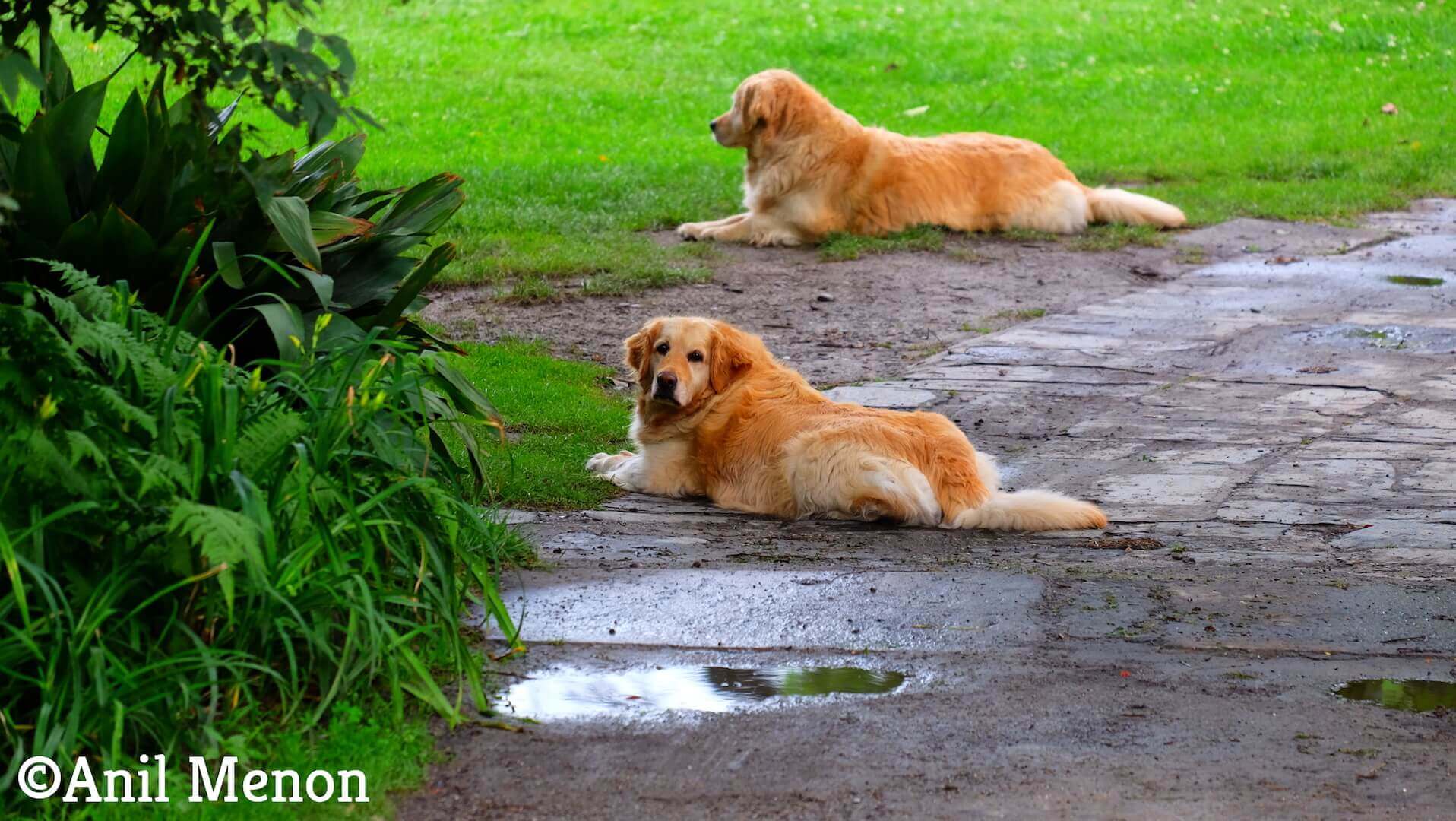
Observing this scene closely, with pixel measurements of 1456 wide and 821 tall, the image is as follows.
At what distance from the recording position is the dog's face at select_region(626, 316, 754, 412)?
6.39 m

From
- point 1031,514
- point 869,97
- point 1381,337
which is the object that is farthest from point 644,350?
point 869,97

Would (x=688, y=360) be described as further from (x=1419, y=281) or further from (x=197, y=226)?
(x=1419, y=281)

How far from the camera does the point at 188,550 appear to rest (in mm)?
3672

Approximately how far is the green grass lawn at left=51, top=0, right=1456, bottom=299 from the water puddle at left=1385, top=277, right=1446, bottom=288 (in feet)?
7.07

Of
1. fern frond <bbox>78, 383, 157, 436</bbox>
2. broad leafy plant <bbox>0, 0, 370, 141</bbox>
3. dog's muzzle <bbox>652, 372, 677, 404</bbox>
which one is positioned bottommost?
dog's muzzle <bbox>652, 372, 677, 404</bbox>

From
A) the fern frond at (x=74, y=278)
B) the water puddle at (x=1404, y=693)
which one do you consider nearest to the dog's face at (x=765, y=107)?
the fern frond at (x=74, y=278)

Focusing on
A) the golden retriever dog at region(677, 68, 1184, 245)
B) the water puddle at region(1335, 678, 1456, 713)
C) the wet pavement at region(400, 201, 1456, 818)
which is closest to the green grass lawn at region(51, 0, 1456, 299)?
the golden retriever dog at region(677, 68, 1184, 245)

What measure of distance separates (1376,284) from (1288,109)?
7676mm

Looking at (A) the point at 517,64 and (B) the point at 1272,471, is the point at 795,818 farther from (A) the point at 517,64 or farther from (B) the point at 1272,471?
(A) the point at 517,64

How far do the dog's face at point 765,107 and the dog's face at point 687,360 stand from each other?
5711 millimetres

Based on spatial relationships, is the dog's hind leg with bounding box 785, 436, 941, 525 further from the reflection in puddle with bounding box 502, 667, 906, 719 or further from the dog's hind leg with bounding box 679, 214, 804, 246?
the dog's hind leg with bounding box 679, 214, 804, 246

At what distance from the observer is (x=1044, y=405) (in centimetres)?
774

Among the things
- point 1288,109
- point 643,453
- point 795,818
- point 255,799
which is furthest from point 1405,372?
point 1288,109

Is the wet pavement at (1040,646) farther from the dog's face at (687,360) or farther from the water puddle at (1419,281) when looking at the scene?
the water puddle at (1419,281)
